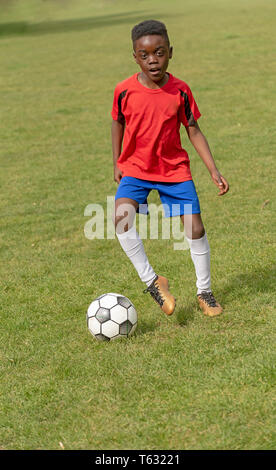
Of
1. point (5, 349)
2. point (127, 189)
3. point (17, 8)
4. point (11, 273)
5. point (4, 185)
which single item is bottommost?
point (17, 8)

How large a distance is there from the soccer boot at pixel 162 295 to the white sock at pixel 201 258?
1.06ft

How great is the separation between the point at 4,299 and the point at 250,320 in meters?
2.59

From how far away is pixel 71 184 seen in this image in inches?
422

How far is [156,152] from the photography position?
214 inches

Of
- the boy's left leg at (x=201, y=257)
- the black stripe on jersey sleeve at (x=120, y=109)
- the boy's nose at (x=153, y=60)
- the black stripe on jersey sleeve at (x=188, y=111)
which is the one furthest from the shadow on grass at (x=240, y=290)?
the boy's nose at (x=153, y=60)

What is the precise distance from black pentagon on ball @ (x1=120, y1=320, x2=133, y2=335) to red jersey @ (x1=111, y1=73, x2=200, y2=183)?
4.01ft

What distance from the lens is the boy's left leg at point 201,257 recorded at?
5.48m

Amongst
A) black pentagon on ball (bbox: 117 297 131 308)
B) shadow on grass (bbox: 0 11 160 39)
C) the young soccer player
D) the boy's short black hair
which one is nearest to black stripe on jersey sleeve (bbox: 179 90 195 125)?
the young soccer player

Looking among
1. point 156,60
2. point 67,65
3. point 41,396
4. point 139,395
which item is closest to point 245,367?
point 139,395

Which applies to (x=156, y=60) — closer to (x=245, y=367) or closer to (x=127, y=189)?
(x=127, y=189)
